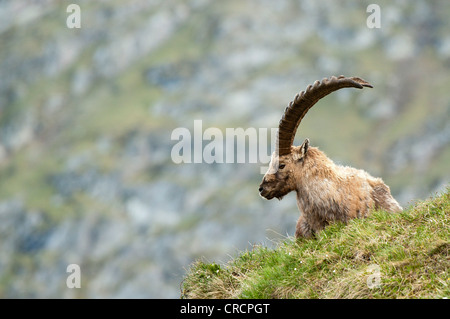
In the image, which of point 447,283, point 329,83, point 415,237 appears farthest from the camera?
point 329,83

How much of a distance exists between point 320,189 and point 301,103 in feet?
5.79

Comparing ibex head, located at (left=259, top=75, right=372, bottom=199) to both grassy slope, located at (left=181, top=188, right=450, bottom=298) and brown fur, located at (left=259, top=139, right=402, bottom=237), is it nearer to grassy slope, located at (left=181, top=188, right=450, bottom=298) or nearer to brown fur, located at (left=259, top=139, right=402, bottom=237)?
brown fur, located at (left=259, top=139, right=402, bottom=237)

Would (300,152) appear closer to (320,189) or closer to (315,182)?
(315,182)

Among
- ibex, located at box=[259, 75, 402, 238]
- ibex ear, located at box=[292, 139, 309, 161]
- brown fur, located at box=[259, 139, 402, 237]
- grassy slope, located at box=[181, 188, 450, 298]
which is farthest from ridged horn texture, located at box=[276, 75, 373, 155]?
grassy slope, located at box=[181, 188, 450, 298]

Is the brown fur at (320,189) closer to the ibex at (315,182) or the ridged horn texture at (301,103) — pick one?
the ibex at (315,182)

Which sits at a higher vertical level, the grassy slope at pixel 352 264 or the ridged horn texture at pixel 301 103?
the ridged horn texture at pixel 301 103

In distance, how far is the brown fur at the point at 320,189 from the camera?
42.0 feet

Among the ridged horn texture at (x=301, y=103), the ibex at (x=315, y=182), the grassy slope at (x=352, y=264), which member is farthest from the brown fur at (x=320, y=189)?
the grassy slope at (x=352, y=264)
